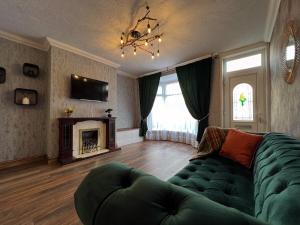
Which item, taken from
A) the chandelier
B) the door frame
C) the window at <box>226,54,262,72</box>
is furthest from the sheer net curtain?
the chandelier

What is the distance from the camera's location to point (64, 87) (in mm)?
3385

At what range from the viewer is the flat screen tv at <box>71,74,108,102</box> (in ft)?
11.4

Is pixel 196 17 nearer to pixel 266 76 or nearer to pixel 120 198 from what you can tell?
pixel 266 76

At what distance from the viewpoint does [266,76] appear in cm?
305

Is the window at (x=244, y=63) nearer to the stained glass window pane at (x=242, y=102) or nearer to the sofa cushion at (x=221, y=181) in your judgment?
the stained glass window pane at (x=242, y=102)

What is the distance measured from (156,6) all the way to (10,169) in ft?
12.8

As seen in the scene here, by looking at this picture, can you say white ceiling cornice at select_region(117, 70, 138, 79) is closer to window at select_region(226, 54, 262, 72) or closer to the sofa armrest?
window at select_region(226, 54, 262, 72)

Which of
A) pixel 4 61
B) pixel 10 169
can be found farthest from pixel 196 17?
pixel 10 169

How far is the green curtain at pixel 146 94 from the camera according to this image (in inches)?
207

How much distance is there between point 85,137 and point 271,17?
4.50 metres

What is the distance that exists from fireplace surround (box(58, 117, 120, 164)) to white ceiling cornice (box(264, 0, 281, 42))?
3967mm

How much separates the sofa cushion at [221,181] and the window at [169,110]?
320 cm

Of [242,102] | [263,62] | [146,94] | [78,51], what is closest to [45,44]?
[78,51]

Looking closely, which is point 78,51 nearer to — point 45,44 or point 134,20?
point 45,44
